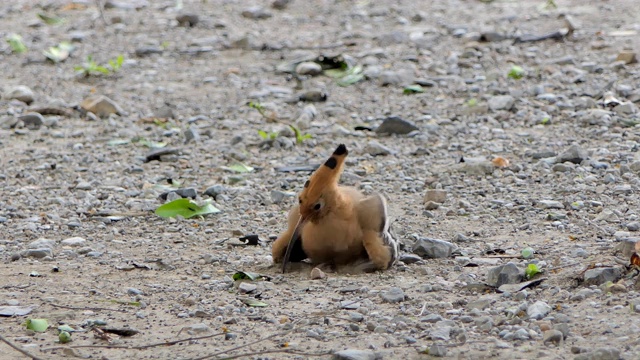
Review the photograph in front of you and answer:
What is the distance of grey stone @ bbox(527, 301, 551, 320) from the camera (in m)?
4.85

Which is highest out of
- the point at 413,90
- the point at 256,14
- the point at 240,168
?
the point at 240,168

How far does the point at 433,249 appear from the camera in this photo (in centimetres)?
611

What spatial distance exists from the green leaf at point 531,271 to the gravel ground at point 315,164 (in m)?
0.06

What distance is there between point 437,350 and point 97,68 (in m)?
7.87

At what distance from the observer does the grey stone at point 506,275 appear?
543cm

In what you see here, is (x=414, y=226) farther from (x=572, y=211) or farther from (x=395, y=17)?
(x=395, y=17)

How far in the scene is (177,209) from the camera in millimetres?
7262

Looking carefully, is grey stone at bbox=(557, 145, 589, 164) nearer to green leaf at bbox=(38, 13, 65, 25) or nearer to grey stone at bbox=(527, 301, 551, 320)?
grey stone at bbox=(527, 301, 551, 320)

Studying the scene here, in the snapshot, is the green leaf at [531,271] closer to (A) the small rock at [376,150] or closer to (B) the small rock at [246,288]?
(B) the small rock at [246,288]

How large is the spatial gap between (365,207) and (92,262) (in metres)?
1.61

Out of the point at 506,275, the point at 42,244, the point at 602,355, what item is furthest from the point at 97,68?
the point at 602,355

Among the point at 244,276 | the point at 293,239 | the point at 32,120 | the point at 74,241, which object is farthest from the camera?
the point at 32,120

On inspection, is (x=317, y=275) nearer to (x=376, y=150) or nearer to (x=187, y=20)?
(x=376, y=150)

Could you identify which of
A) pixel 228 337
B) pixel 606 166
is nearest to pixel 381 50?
pixel 606 166
